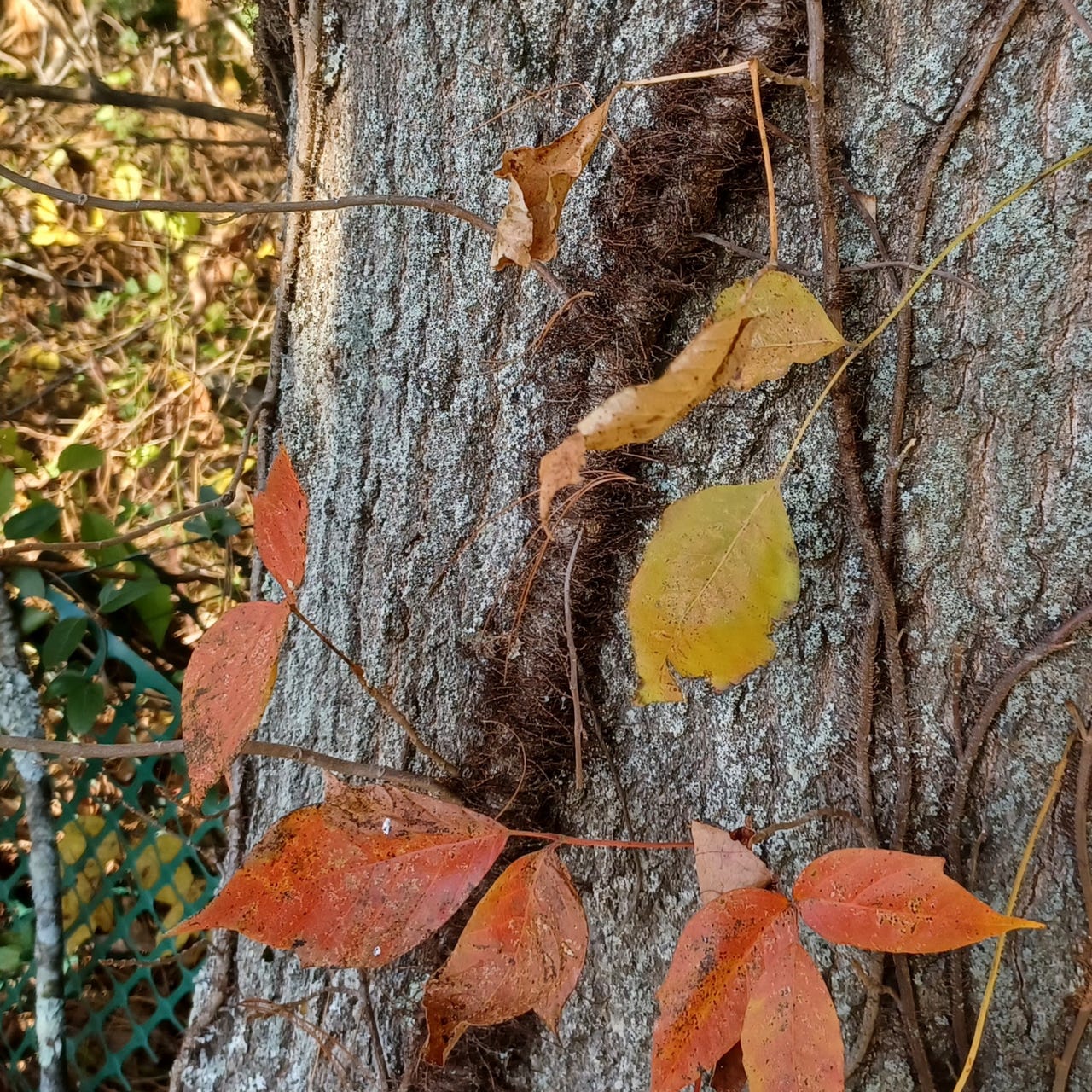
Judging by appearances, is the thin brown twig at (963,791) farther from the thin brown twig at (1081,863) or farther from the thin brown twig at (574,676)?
the thin brown twig at (574,676)

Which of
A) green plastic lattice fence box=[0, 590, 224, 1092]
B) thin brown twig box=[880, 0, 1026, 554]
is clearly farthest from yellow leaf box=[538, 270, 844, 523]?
green plastic lattice fence box=[0, 590, 224, 1092]

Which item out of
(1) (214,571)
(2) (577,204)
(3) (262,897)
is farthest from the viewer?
(1) (214,571)

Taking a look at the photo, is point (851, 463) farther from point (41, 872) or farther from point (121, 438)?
point (121, 438)

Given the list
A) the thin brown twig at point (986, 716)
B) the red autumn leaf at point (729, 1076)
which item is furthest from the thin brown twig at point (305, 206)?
the red autumn leaf at point (729, 1076)

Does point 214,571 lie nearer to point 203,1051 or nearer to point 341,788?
point 203,1051

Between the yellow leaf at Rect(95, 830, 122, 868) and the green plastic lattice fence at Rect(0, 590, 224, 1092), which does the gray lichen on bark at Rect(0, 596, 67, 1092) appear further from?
the yellow leaf at Rect(95, 830, 122, 868)

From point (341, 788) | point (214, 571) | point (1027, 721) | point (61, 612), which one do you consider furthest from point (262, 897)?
point (214, 571)

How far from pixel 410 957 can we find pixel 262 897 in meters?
0.25

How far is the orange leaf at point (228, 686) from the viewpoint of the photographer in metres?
0.50

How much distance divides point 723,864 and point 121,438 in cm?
171

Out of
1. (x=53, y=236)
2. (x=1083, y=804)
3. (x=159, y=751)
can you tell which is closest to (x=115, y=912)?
(x=159, y=751)

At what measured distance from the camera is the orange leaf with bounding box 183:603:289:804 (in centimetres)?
50

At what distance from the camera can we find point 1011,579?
559mm

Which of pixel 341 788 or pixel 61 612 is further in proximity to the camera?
pixel 61 612
